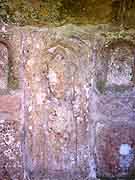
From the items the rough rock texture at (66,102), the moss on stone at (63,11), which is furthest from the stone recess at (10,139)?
the moss on stone at (63,11)

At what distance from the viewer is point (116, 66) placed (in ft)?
5.83

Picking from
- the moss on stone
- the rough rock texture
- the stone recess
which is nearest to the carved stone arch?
the rough rock texture

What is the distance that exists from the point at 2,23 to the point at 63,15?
218 mm

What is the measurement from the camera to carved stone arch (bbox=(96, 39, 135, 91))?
1762mm

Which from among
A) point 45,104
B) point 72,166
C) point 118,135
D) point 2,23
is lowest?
point 72,166

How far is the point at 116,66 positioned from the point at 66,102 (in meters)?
0.23

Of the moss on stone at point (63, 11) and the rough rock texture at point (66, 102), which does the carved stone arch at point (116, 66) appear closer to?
the rough rock texture at point (66, 102)

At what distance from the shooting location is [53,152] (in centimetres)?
183

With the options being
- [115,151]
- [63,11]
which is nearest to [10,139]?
[115,151]

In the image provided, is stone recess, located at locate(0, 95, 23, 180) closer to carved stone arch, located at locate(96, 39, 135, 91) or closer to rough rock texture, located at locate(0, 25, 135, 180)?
rough rock texture, located at locate(0, 25, 135, 180)

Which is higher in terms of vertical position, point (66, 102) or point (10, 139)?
point (66, 102)

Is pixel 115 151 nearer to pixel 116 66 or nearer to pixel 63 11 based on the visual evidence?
pixel 116 66

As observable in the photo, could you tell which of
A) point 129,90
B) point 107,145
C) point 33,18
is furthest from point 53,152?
point 33,18

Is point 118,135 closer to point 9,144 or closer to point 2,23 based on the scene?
point 9,144
